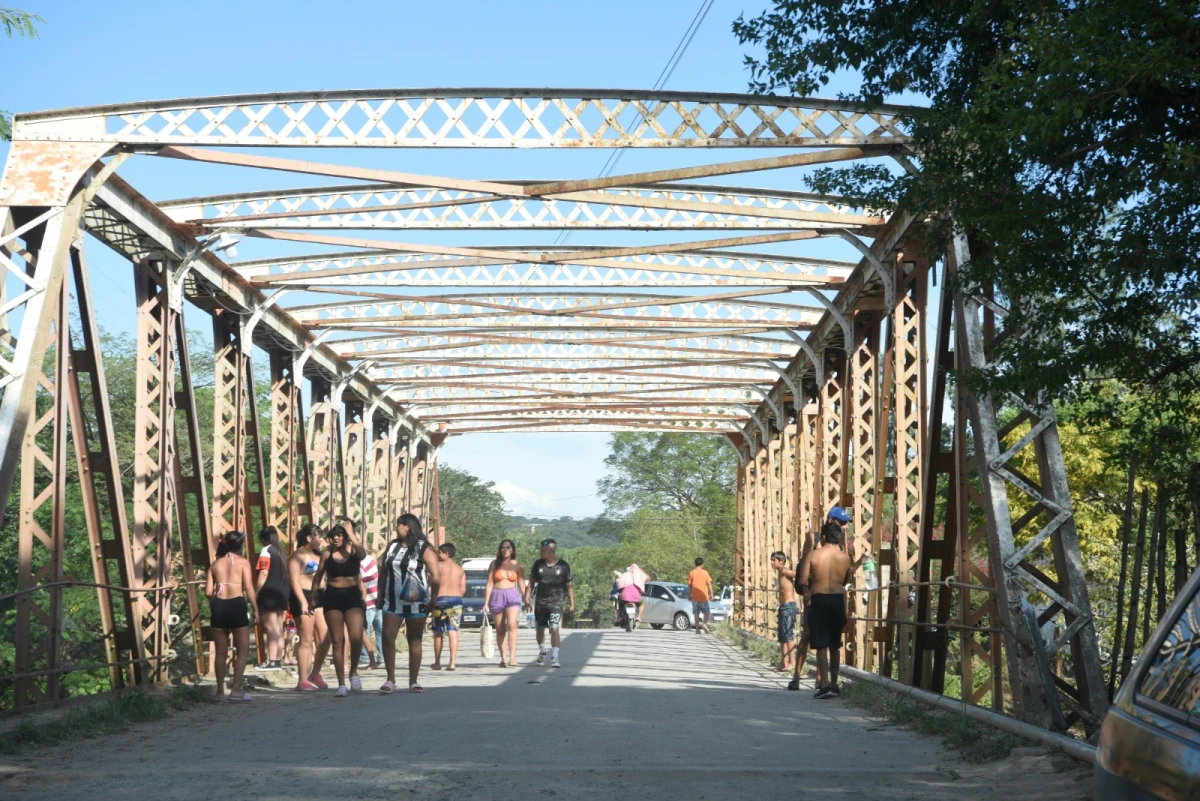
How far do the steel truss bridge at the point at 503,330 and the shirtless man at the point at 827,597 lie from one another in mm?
577

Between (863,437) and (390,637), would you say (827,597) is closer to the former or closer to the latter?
(390,637)

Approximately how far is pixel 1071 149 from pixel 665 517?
7422cm

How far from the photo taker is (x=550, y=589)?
17.1 meters

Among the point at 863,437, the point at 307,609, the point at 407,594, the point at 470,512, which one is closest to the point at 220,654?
the point at 307,609

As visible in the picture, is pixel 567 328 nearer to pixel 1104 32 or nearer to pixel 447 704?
pixel 447 704

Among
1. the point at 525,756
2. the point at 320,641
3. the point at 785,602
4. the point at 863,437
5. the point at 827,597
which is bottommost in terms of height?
the point at 525,756

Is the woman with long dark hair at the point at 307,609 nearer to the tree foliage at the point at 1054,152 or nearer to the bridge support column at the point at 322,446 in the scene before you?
the bridge support column at the point at 322,446

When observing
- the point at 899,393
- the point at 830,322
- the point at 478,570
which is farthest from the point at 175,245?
the point at 478,570

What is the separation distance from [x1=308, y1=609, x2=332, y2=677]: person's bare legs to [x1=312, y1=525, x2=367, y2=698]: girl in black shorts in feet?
1.34

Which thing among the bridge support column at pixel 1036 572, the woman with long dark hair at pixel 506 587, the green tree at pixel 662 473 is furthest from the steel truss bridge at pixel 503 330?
the green tree at pixel 662 473

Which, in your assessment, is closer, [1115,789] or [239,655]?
[1115,789]

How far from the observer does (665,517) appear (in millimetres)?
80188

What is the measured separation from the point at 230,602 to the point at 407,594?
167cm

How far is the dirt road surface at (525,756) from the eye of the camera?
6637mm
